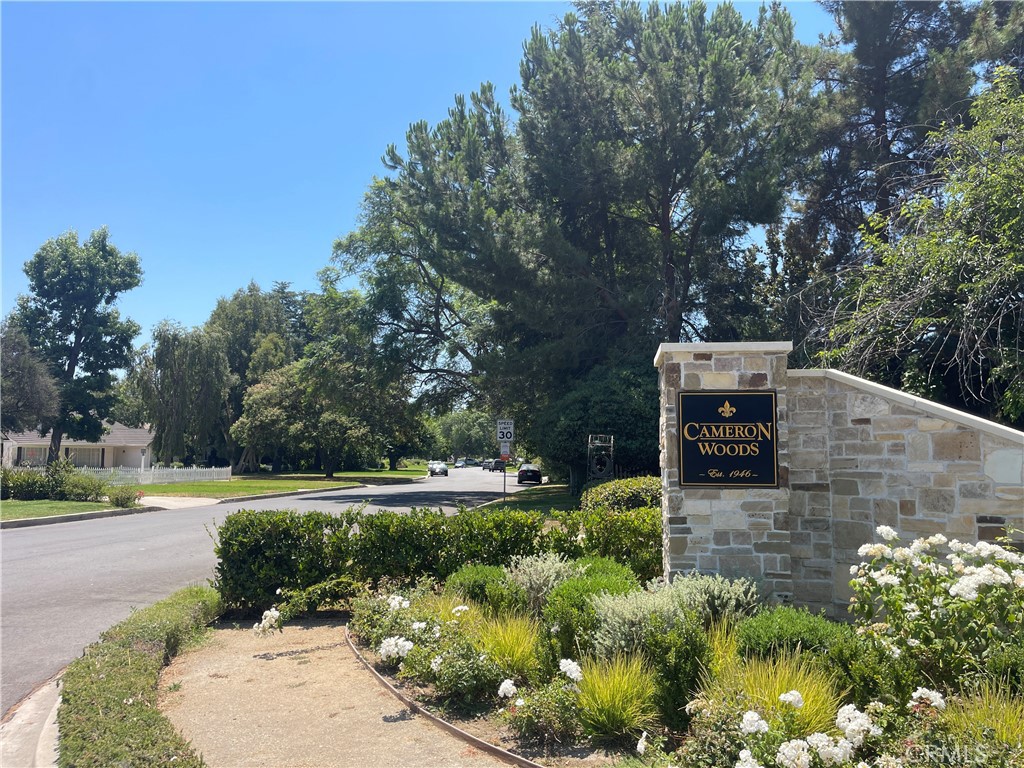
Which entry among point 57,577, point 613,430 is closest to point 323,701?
point 57,577

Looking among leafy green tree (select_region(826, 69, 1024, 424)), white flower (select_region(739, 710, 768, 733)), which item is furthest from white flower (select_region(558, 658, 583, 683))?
leafy green tree (select_region(826, 69, 1024, 424))

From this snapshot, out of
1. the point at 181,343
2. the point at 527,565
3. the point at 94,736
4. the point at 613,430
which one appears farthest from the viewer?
the point at 181,343

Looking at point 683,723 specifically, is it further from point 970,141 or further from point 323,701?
point 970,141

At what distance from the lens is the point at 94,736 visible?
4.06 m

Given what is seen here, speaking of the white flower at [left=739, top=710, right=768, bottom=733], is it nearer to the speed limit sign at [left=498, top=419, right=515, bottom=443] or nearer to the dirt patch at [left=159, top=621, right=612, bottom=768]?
the dirt patch at [left=159, top=621, right=612, bottom=768]

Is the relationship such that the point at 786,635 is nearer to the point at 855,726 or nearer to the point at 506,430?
the point at 855,726

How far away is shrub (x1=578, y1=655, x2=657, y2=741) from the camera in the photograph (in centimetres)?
431

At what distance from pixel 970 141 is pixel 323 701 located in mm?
11879

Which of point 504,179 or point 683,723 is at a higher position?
point 504,179

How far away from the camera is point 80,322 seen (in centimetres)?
4609

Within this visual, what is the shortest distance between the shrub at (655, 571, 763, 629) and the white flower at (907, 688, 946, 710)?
6.24ft

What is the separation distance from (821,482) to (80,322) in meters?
50.6

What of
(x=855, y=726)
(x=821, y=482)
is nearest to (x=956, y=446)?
(x=821, y=482)

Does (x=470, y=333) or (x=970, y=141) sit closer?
(x=970, y=141)
